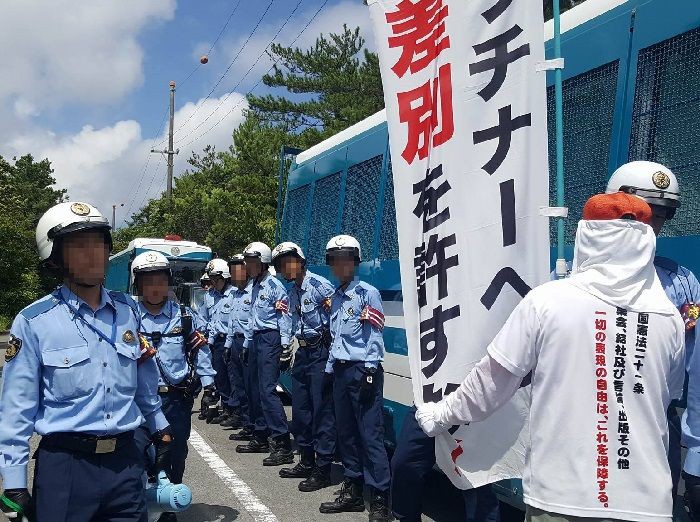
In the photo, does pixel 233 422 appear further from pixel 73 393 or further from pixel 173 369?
pixel 73 393

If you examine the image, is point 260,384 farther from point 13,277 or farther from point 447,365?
point 13,277

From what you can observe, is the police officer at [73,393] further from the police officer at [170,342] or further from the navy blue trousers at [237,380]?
the navy blue trousers at [237,380]

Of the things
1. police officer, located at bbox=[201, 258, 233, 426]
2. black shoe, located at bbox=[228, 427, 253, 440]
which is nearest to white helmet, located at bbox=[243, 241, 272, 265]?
police officer, located at bbox=[201, 258, 233, 426]

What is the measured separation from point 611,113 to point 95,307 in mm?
2824

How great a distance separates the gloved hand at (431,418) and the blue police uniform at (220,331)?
7.80 m

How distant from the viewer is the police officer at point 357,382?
5.98m

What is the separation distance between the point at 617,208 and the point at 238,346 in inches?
296

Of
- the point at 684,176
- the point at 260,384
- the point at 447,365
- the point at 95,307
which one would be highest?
the point at 684,176

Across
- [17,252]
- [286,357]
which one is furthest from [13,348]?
[17,252]

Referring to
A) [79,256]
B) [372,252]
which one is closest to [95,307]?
[79,256]

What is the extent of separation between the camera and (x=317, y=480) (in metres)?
7.07

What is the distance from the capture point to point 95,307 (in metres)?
3.36

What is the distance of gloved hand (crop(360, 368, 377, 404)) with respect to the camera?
595 cm

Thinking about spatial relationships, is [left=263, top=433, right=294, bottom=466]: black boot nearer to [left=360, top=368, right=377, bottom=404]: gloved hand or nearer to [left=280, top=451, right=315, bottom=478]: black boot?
[left=280, top=451, right=315, bottom=478]: black boot
